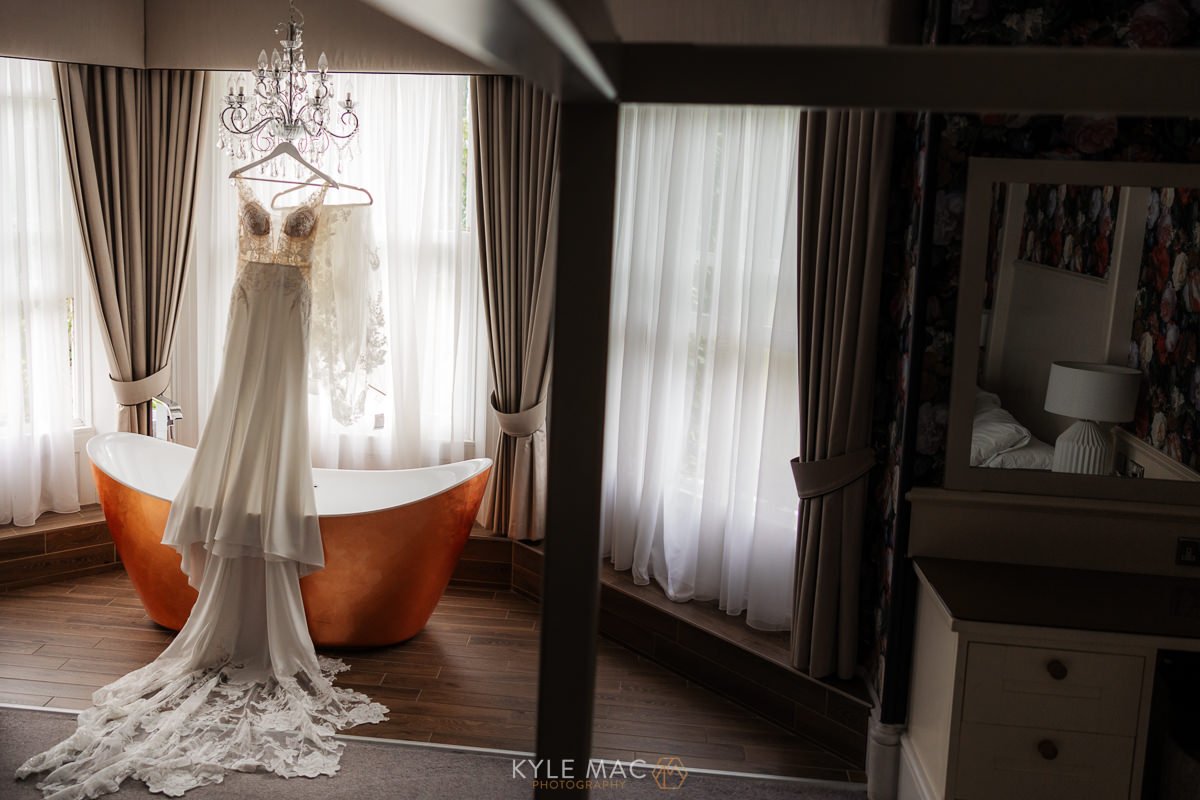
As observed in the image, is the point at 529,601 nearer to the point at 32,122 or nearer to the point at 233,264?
the point at 233,264

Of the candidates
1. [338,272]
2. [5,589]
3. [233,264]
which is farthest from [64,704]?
[233,264]

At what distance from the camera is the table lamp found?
282cm

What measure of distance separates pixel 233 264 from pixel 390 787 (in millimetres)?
2806

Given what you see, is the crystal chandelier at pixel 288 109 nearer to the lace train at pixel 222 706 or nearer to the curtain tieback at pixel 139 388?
the curtain tieback at pixel 139 388

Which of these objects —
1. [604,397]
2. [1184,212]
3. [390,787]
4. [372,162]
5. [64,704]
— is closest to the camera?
[604,397]

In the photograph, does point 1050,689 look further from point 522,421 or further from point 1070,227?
point 522,421

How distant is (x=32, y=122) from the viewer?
4430mm

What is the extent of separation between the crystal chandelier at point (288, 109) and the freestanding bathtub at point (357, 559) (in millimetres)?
1413

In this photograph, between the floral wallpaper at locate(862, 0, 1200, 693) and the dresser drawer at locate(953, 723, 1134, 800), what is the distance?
527 mm

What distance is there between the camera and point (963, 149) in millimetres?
2854

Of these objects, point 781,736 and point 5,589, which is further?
point 5,589

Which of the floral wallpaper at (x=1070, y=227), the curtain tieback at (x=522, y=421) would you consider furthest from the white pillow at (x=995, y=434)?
the curtain tieback at (x=522, y=421)

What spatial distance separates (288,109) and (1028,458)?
3044 mm

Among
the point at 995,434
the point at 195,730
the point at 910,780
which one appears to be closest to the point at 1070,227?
the point at 995,434
